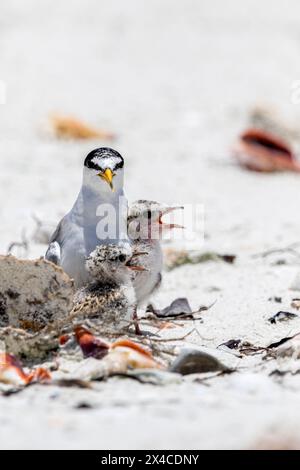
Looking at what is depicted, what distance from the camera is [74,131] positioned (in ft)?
31.3

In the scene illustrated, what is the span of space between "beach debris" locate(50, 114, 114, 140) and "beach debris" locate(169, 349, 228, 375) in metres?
5.98

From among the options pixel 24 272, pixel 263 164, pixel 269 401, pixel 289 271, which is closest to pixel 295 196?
pixel 263 164

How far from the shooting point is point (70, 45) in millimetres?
12094

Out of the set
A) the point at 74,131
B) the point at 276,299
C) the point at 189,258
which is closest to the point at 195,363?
the point at 276,299

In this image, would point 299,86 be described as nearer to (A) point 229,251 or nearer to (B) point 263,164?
(B) point 263,164

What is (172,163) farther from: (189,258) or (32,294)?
(32,294)

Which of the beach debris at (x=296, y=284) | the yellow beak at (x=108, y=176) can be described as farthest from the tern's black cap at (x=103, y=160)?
the beach debris at (x=296, y=284)

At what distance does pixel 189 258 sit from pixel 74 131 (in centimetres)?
367

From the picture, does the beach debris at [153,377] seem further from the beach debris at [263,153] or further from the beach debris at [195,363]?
the beach debris at [263,153]

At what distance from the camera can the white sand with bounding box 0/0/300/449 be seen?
9.93 feet

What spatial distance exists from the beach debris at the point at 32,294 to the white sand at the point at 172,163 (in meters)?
0.53

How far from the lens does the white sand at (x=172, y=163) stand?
303 centimetres

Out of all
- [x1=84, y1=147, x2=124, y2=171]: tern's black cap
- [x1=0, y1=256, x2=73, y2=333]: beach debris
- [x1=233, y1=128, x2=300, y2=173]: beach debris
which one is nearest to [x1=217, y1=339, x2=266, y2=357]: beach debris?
[x1=0, y1=256, x2=73, y2=333]: beach debris

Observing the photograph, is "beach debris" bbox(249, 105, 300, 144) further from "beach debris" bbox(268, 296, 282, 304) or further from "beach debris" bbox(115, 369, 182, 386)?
"beach debris" bbox(115, 369, 182, 386)
